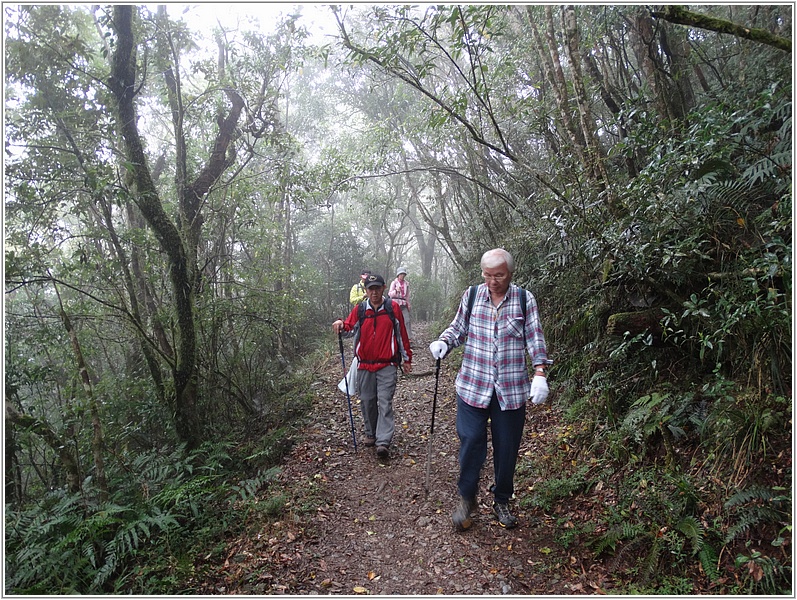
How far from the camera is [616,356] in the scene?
16.5 feet

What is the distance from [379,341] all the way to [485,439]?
2.19 m

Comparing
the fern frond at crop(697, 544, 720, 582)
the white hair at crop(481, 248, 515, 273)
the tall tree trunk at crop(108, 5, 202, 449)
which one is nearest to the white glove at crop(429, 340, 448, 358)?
the white hair at crop(481, 248, 515, 273)

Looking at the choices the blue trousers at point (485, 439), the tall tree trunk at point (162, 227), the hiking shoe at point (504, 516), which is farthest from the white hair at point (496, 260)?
the tall tree trunk at point (162, 227)

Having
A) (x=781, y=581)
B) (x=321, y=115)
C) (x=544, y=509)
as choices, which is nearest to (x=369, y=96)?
(x=321, y=115)

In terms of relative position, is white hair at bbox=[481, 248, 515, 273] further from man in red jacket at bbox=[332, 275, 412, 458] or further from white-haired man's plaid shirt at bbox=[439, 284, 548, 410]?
man in red jacket at bbox=[332, 275, 412, 458]

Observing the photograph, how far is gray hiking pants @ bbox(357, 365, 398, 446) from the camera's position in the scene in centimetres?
598

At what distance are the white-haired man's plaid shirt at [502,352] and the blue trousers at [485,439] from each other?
4.5 inches

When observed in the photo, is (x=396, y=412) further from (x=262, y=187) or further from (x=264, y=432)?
(x=262, y=187)

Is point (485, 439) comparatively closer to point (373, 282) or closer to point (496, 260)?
point (496, 260)

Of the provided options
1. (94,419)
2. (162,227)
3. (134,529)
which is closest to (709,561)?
(134,529)

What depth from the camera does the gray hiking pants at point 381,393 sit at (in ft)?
19.6

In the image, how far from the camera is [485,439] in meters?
4.13

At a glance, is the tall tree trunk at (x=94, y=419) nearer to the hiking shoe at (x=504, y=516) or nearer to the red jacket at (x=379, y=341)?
the red jacket at (x=379, y=341)

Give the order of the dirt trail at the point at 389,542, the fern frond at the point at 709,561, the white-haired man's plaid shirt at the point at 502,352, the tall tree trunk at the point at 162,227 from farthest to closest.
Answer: the tall tree trunk at the point at 162,227
the white-haired man's plaid shirt at the point at 502,352
the dirt trail at the point at 389,542
the fern frond at the point at 709,561
